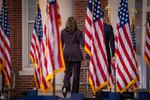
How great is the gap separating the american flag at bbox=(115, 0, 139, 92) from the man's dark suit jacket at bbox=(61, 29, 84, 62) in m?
1.07

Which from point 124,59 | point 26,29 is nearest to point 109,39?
point 124,59

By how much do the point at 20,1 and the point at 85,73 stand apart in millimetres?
3605

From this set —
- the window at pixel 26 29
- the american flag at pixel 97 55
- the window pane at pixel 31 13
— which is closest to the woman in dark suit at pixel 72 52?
the american flag at pixel 97 55

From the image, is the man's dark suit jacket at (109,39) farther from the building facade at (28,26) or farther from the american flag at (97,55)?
the building facade at (28,26)

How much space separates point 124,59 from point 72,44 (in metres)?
1.45

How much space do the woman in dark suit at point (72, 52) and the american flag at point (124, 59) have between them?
1.09m

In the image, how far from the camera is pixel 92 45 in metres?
11.4

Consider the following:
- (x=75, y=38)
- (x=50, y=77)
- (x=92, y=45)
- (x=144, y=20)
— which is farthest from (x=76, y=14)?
(x=50, y=77)

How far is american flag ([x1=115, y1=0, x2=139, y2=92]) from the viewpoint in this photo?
11922 millimetres

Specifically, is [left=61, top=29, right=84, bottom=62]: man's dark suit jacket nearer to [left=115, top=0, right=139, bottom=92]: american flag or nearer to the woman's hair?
the woman's hair

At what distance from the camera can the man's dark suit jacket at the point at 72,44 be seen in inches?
499

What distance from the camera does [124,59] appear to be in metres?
12.0

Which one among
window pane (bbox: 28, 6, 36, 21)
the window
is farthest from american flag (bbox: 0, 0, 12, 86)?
window pane (bbox: 28, 6, 36, 21)

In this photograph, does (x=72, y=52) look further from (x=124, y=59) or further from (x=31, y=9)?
(x=31, y=9)
